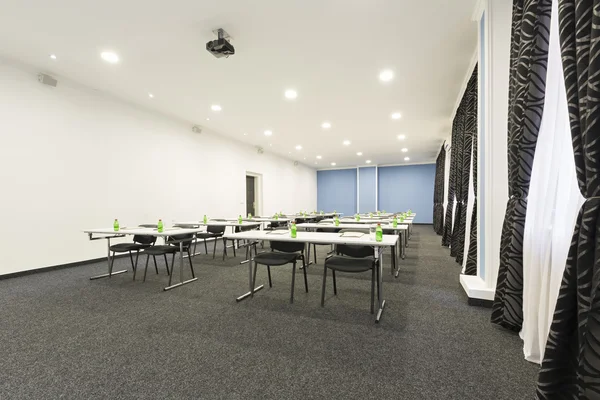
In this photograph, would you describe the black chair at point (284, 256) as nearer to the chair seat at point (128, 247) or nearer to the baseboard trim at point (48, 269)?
the chair seat at point (128, 247)

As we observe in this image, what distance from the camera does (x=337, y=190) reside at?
1504 cm

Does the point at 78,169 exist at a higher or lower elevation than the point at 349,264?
higher

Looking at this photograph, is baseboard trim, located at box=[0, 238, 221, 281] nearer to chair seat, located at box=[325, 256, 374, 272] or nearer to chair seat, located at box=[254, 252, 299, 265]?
chair seat, located at box=[254, 252, 299, 265]

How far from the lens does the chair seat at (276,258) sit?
9.23 ft

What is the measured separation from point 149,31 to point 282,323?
3480mm

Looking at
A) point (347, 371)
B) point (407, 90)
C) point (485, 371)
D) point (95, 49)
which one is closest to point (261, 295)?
point (347, 371)

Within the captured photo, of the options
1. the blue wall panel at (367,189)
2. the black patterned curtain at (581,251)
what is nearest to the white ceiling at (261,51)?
the black patterned curtain at (581,251)

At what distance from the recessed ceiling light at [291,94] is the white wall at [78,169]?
3.11 meters

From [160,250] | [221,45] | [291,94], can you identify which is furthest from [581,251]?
[291,94]

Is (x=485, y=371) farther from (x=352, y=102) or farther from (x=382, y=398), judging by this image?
(x=352, y=102)

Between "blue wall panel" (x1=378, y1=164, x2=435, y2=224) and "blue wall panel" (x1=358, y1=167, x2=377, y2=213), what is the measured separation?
37cm

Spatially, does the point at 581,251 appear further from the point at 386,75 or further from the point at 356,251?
the point at 386,75

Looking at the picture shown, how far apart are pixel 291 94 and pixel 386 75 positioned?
1.69 metres

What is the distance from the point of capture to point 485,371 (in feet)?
5.42
